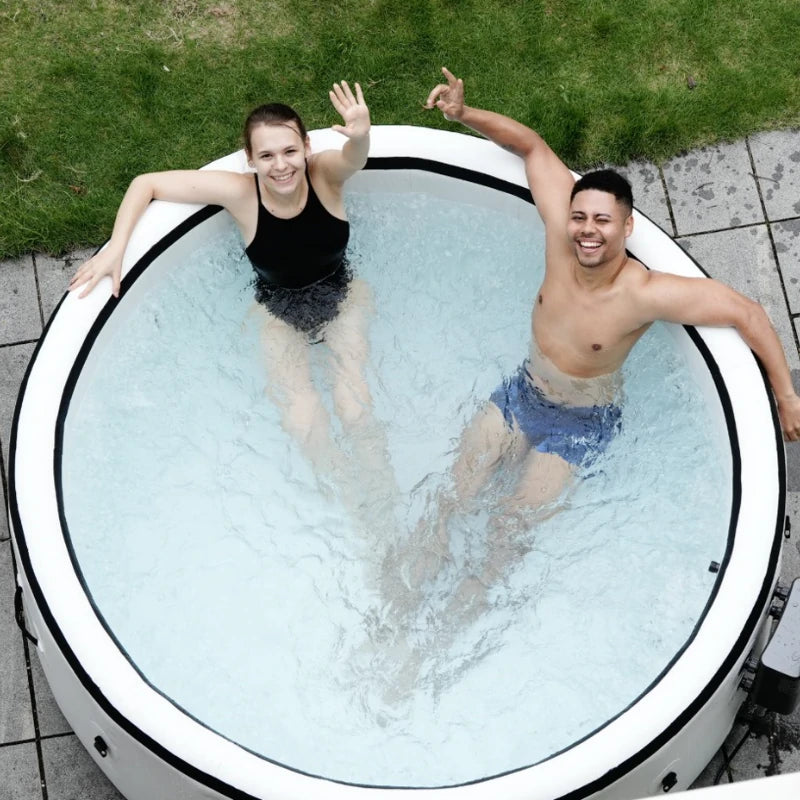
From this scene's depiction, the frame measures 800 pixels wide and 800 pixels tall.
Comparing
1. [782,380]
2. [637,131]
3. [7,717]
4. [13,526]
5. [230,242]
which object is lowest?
[7,717]

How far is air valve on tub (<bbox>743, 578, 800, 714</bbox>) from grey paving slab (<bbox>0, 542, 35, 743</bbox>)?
2095 mm

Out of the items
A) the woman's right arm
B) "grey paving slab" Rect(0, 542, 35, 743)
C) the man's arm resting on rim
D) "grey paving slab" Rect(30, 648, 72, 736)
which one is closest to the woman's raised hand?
the woman's right arm

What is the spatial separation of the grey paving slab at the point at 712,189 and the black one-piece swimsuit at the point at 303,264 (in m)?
1.20

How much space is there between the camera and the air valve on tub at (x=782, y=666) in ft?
9.45

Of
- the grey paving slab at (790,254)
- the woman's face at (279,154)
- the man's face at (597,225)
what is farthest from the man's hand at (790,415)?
the woman's face at (279,154)

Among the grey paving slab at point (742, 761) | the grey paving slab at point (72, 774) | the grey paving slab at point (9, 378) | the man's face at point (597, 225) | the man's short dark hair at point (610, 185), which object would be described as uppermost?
the man's short dark hair at point (610, 185)

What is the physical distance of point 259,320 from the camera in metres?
3.65

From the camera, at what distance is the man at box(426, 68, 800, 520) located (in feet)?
10.1

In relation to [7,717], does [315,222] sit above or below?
above

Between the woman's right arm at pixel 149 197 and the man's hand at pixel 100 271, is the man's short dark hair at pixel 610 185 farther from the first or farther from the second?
the man's hand at pixel 100 271

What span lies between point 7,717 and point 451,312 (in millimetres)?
1917

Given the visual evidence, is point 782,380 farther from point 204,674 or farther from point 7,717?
point 7,717

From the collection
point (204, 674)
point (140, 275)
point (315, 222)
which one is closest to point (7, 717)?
point (204, 674)

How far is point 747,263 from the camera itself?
3.86m
